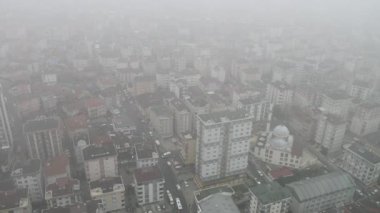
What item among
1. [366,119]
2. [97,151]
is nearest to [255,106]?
[366,119]

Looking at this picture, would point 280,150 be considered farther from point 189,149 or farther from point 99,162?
point 99,162

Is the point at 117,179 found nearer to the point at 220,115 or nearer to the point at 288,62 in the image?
the point at 220,115

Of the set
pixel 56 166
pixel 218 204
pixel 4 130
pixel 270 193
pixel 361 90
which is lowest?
pixel 218 204

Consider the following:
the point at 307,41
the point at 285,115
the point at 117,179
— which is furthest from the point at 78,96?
the point at 307,41

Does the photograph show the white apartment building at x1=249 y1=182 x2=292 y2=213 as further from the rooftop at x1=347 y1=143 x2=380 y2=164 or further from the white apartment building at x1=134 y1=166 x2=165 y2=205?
the rooftop at x1=347 y1=143 x2=380 y2=164

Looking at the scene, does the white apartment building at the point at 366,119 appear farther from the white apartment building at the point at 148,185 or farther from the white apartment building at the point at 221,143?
the white apartment building at the point at 148,185

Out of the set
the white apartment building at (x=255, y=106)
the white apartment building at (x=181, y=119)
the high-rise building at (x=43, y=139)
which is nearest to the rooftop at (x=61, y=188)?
the high-rise building at (x=43, y=139)

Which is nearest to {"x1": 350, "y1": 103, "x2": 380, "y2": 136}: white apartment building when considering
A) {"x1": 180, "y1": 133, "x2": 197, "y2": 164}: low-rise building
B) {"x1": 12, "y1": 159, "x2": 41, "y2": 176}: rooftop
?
{"x1": 180, "y1": 133, "x2": 197, "y2": 164}: low-rise building
